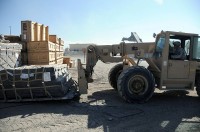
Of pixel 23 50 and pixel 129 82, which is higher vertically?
pixel 23 50

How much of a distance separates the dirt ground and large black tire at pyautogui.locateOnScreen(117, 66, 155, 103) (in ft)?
0.88

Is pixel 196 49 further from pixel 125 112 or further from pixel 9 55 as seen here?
pixel 9 55

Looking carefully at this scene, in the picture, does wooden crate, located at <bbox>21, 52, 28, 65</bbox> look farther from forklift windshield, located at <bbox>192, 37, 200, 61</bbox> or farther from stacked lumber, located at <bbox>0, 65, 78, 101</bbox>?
forklift windshield, located at <bbox>192, 37, 200, 61</bbox>

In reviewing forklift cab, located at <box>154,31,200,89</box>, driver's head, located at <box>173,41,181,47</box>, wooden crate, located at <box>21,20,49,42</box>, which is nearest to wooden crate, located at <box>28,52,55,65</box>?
wooden crate, located at <box>21,20,49,42</box>

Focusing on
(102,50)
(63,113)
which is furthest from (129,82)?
(63,113)

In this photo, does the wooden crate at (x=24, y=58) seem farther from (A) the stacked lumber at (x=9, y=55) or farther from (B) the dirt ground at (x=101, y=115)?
(B) the dirt ground at (x=101, y=115)

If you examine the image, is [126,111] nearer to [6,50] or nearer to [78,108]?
[78,108]

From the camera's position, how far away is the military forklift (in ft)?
24.0

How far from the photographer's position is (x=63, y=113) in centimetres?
618

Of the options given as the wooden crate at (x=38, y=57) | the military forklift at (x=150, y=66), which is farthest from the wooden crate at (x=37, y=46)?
the military forklift at (x=150, y=66)

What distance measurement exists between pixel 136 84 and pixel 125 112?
1.31m

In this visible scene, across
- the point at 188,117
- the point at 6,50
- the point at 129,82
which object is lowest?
the point at 188,117

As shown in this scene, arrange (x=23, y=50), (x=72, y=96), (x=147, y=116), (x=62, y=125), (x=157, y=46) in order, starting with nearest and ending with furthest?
(x=62, y=125), (x=147, y=116), (x=72, y=96), (x=157, y=46), (x=23, y=50)

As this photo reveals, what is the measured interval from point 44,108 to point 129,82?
104 inches
